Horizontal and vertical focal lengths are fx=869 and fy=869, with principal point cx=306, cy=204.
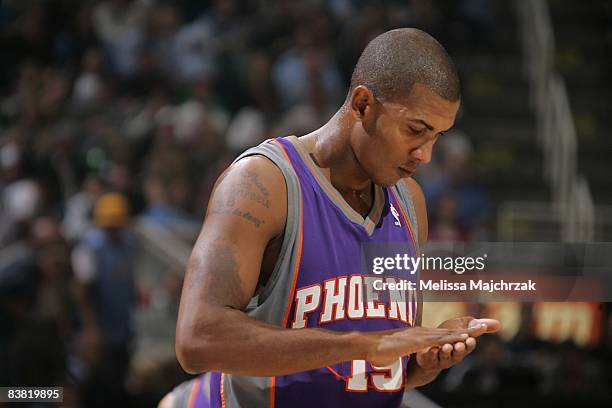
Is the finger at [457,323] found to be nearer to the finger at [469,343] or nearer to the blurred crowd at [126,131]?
the finger at [469,343]

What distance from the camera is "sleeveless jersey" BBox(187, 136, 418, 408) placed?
2184 mm

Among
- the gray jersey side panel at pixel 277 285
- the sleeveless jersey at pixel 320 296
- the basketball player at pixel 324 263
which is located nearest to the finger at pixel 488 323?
the basketball player at pixel 324 263

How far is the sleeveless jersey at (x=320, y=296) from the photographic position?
86.0 inches

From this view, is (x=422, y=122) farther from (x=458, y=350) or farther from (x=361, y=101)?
(x=458, y=350)

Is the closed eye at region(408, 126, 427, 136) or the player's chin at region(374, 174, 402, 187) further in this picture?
the player's chin at region(374, 174, 402, 187)

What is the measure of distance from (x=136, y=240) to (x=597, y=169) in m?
4.71

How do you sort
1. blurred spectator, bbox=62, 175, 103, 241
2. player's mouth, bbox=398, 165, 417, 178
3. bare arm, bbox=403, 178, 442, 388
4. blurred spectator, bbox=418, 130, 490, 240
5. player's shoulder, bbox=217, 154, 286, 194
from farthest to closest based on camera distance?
blurred spectator, bbox=418, 130, 490, 240 < blurred spectator, bbox=62, 175, 103, 241 < bare arm, bbox=403, 178, 442, 388 < player's mouth, bbox=398, 165, 417, 178 < player's shoulder, bbox=217, 154, 286, 194

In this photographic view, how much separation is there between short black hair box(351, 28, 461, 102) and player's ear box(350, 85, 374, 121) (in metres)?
0.02

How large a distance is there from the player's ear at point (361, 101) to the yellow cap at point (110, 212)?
3.87m

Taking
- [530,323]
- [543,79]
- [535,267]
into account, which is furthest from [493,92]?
[535,267]

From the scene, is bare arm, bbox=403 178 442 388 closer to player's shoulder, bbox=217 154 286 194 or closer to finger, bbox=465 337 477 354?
finger, bbox=465 337 477 354

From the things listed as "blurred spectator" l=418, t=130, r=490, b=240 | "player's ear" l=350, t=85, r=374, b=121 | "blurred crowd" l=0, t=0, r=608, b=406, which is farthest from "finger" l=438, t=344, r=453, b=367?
"blurred spectator" l=418, t=130, r=490, b=240

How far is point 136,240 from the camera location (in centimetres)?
583

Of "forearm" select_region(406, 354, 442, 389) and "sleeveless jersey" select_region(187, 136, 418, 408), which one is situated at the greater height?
"sleeveless jersey" select_region(187, 136, 418, 408)
